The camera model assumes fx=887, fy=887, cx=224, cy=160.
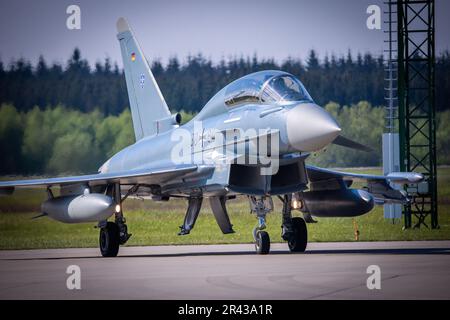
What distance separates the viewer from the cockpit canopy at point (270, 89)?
46.6 feet

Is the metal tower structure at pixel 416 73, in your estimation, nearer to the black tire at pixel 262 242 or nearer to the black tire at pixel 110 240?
the black tire at pixel 262 242

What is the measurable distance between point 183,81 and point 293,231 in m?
24.0

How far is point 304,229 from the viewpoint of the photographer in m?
15.8

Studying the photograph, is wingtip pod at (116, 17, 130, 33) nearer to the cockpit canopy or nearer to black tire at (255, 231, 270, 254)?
the cockpit canopy

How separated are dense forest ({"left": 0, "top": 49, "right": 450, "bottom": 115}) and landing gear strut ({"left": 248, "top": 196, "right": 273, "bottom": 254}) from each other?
16.7 metres

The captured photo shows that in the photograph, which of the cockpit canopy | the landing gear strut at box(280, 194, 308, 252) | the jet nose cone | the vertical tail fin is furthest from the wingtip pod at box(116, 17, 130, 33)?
the jet nose cone

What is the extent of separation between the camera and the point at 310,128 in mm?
13406

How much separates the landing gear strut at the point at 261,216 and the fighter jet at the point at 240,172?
0.02 m

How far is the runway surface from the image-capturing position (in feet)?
29.3

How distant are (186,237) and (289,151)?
890cm

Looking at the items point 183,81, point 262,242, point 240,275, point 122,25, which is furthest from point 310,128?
point 183,81

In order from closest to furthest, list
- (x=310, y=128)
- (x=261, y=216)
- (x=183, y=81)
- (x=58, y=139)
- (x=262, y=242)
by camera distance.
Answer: (x=310, y=128) < (x=261, y=216) < (x=262, y=242) < (x=58, y=139) < (x=183, y=81)

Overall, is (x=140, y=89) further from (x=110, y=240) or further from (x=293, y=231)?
(x=293, y=231)

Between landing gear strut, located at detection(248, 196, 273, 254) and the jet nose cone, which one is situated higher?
the jet nose cone
